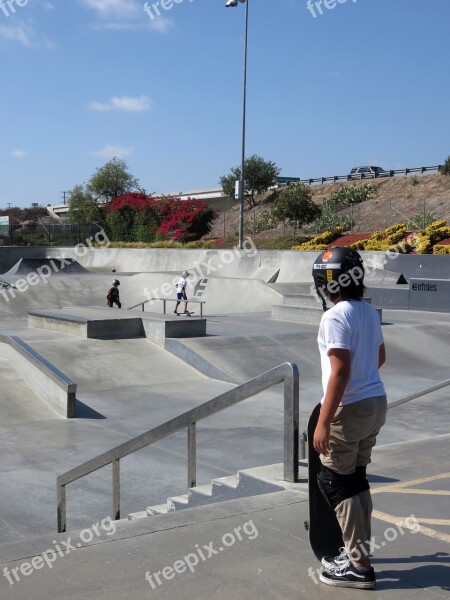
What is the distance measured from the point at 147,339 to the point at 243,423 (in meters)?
6.41

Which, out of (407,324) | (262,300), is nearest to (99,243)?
(262,300)

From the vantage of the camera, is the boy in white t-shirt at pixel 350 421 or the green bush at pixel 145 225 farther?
the green bush at pixel 145 225

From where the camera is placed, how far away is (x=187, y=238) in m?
51.8

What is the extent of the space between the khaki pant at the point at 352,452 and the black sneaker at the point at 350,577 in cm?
7

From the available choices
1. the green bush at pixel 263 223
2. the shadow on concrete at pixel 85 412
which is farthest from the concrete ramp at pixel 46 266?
the shadow on concrete at pixel 85 412

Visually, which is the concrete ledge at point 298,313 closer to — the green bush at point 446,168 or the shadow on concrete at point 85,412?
the shadow on concrete at point 85,412

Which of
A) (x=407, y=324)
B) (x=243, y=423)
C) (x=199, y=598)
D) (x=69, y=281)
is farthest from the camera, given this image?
(x=69, y=281)

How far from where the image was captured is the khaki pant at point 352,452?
11.8 feet

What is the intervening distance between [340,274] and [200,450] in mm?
6343

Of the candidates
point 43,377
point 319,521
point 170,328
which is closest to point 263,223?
point 170,328

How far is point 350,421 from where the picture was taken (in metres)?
3.61

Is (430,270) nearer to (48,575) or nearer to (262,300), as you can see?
(262,300)

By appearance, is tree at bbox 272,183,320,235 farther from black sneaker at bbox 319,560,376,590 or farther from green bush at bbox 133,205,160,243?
black sneaker at bbox 319,560,376,590

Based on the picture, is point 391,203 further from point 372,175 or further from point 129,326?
point 129,326
